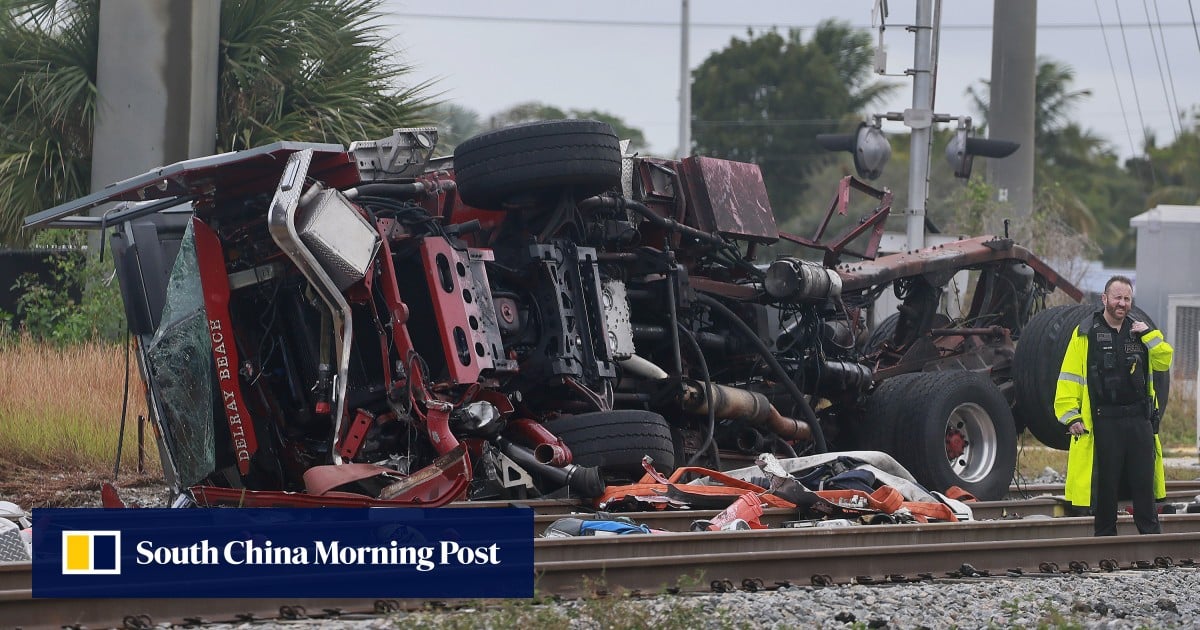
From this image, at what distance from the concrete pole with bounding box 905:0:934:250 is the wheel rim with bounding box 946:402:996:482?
7003 mm

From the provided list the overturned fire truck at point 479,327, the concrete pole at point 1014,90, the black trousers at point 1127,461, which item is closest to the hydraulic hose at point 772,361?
the overturned fire truck at point 479,327

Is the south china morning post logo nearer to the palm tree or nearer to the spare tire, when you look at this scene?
the spare tire

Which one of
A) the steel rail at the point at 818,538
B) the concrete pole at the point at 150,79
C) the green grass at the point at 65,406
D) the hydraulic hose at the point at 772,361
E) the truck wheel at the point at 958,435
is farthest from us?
the concrete pole at the point at 150,79

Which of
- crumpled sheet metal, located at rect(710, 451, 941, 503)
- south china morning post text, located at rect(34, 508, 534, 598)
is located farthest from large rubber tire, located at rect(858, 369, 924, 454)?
south china morning post text, located at rect(34, 508, 534, 598)

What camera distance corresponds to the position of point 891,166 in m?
67.8

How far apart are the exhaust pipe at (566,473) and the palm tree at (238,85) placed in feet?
27.0

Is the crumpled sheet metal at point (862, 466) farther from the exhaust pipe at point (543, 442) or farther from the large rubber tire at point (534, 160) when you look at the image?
the large rubber tire at point (534, 160)

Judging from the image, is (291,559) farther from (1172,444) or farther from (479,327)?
(1172,444)

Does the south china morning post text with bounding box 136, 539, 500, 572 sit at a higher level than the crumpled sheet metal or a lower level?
lower

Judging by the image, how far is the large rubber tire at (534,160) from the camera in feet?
31.4

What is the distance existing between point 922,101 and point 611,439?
34.9ft

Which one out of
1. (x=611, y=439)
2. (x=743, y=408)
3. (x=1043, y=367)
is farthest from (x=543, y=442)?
(x=1043, y=367)

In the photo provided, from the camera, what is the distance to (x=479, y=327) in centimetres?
927

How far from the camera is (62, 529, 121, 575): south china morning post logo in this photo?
638 cm
